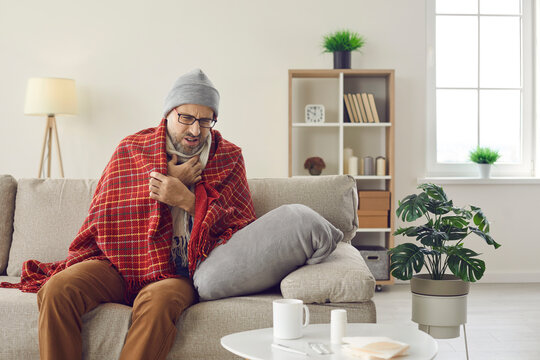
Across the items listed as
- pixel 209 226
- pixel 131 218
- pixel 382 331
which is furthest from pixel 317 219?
pixel 131 218

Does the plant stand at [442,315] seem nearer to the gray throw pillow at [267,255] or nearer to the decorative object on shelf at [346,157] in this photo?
the gray throw pillow at [267,255]

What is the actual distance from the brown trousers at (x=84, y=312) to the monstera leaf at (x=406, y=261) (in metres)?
0.98

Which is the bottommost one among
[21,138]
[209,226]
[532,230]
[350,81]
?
[532,230]

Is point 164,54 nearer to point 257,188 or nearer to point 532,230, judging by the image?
point 257,188

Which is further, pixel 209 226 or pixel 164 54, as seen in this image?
pixel 164 54

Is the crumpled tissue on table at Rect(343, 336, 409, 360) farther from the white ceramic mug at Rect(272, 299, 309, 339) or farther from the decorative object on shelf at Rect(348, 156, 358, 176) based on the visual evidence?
the decorative object on shelf at Rect(348, 156, 358, 176)

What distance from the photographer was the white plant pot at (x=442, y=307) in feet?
7.47

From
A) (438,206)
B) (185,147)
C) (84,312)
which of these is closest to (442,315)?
(438,206)

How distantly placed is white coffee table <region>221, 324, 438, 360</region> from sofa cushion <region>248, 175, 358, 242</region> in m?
0.88

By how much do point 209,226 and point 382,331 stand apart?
776mm

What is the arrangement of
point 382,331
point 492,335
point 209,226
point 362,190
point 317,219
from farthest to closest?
point 362,190 < point 492,335 < point 209,226 < point 317,219 < point 382,331

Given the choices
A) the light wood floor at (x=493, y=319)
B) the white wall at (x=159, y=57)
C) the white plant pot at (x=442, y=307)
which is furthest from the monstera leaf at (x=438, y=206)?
the white wall at (x=159, y=57)

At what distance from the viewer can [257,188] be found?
236 centimetres

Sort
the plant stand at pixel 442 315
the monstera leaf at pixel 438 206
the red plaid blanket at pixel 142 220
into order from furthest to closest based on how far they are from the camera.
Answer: the monstera leaf at pixel 438 206
the plant stand at pixel 442 315
the red plaid blanket at pixel 142 220
